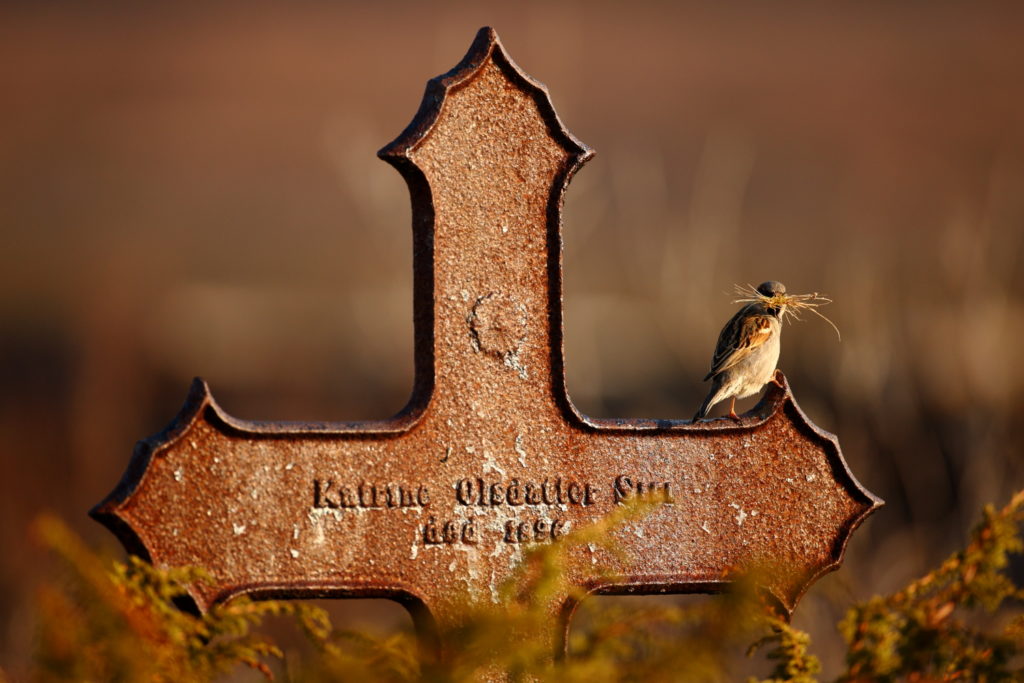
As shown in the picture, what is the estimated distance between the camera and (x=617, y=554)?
2971 mm

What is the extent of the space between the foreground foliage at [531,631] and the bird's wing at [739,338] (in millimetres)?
473

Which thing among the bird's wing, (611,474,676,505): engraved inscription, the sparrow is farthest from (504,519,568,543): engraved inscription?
the bird's wing

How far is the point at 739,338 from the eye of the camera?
10.9 ft

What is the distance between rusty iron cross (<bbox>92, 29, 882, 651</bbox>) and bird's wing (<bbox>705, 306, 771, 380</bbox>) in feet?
0.55

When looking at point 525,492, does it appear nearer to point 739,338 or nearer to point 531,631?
point 531,631

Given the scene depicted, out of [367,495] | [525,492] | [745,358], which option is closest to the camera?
[367,495]

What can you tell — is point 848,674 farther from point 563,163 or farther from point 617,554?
point 563,163

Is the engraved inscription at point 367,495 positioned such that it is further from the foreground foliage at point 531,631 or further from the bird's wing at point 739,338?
the bird's wing at point 739,338

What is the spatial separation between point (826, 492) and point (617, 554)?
1.68 feet

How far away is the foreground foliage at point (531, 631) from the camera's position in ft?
6.38

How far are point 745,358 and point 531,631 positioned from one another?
845 millimetres

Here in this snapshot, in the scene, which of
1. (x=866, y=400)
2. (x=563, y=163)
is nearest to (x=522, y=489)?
(x=563, y=163)

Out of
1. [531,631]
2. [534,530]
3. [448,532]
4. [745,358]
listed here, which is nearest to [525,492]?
[534,530]

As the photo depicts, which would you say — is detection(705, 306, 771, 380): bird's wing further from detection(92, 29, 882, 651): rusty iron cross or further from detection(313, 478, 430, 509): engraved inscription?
detection(313, 478, 430, 509): engraved inscription
